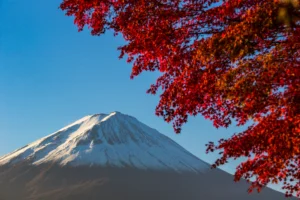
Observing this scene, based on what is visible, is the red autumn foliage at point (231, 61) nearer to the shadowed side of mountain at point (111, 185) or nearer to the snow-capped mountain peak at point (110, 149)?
the shadowed side of mountain at point (111, 185)

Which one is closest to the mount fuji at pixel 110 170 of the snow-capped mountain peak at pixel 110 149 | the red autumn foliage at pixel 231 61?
the snow-capped mountain peak at pixel 110 149

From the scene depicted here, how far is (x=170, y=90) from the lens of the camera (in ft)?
28.8

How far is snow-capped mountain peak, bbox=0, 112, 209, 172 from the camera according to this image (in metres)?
149

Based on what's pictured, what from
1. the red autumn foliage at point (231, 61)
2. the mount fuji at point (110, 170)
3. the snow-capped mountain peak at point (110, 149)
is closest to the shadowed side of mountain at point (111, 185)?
the mount fuji at point (110, 170)

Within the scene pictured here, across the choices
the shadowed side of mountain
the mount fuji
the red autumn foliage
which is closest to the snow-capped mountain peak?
the mount fuji

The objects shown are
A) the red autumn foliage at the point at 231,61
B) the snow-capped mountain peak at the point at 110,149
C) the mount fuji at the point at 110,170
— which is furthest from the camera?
the snow-capped mountain peak at the point at 110,149

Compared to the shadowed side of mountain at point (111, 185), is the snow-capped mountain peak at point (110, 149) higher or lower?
higher

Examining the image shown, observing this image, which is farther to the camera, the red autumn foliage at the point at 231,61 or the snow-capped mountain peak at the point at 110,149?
the snow-capped mountain peak at the point at 110,149

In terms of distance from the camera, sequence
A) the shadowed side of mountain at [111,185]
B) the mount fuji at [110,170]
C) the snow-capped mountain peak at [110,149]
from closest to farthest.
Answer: the shadowed side of mountain at [111,185]
the mount fuji at [110,170]
the snow-capped mountain peak at [110,149]

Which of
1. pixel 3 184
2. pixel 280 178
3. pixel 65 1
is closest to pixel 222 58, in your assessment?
pixel 280 178

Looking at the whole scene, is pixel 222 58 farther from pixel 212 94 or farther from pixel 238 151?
pixel 238 151

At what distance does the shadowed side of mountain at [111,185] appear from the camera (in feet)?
386

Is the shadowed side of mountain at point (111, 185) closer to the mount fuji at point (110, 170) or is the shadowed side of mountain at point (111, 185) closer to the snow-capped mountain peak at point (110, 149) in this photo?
the mount fuji at point (110, 170)

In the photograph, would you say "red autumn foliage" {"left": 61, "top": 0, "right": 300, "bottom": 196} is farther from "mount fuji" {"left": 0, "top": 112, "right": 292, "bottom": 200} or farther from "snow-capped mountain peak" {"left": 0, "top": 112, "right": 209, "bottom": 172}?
"snow-capped mountain peak" {"left": 0, "top": 112, "right": 209, "bottom": 172}
